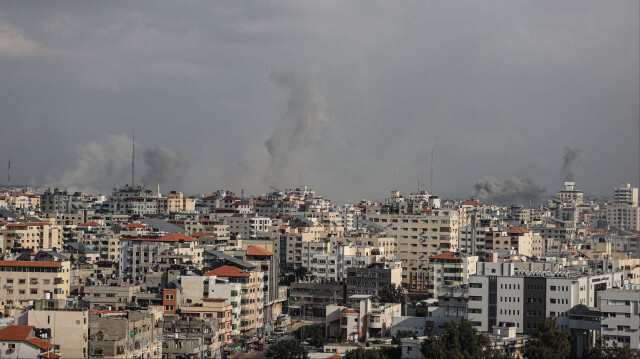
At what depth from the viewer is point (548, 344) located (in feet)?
99.2

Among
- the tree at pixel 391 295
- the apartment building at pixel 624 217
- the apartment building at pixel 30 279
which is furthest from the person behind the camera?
the apartment building at pixel 624 217

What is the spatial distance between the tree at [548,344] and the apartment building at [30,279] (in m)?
16.1

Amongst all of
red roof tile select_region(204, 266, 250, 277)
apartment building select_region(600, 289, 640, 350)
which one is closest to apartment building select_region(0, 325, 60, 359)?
red roof tile select_region(204, 266, 250, 277)

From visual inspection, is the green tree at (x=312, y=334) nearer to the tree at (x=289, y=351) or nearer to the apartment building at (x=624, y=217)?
the tree at (x=289, y=351)

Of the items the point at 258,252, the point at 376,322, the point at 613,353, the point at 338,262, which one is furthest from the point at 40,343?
the point at 338,262

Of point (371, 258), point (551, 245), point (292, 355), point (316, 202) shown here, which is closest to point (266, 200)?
point (316, 202)

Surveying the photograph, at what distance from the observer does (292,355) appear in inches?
1230

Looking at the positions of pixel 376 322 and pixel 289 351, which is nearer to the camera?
pixel 289 351

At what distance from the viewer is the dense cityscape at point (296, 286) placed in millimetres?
30312

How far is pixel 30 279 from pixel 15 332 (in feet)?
36.4

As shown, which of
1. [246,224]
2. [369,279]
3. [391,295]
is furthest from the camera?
[246,224]

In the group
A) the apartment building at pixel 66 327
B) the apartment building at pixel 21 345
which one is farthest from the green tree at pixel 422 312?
the apartment building at pixel 21 345

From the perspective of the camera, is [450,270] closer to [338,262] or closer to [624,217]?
[338,262]

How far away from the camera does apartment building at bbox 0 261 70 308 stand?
3712 centimetres
